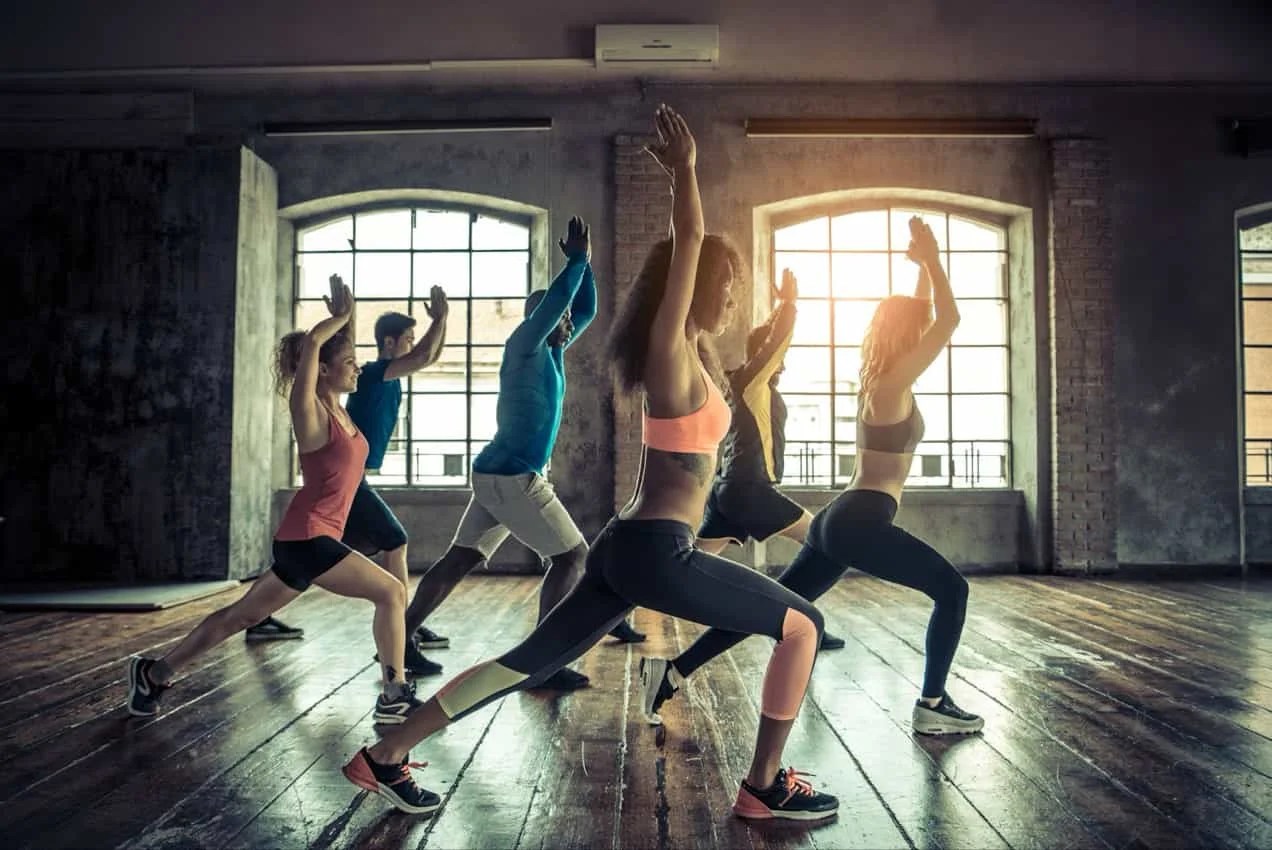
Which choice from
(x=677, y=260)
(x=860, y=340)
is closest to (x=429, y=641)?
(x=677, y=260)

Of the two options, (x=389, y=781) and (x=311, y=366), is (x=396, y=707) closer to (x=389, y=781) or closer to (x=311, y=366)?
(x=389, y=781)

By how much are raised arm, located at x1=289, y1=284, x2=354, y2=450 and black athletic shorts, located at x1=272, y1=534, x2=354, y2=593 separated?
33cm

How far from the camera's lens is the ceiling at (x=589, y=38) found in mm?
7566

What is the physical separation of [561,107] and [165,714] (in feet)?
19.6

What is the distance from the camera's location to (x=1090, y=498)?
26.0ft

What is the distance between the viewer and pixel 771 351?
4.70 metres

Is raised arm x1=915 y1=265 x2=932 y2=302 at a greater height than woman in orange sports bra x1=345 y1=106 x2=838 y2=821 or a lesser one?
greater

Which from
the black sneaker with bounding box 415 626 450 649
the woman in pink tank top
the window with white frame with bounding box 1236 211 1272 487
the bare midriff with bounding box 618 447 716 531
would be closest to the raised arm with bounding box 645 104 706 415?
the bare midriff with bounding box 618 447 716 531

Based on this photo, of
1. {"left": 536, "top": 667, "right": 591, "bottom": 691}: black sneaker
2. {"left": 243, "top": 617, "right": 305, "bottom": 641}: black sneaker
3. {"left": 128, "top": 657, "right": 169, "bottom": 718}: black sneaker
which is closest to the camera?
{"left": 128, "top": 657, "right": 169, "bottom": 718}: black sneaker

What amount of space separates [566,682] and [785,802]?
156 cm

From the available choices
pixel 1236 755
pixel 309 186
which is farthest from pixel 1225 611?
pixel 309 186

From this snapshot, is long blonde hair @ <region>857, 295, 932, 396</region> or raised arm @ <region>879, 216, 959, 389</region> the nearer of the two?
raised arm @ <region>879, 216, 959, 389</region>

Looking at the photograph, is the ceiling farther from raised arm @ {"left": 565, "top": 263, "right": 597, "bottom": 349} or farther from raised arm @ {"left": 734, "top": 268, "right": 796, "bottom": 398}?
raised arm @ {"left": 565, "top": 263, "right": 597, "bottom": 349}

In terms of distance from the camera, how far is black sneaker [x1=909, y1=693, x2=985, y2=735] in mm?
3098
